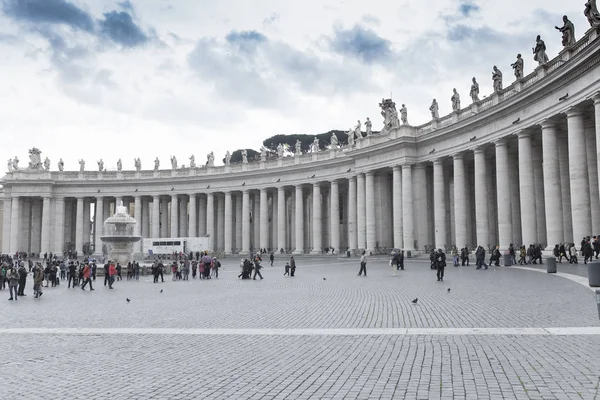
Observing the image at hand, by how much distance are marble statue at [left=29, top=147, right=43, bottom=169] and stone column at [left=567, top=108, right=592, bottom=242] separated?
270 feet

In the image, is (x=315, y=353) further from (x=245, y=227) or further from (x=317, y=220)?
(x=245, y=227)

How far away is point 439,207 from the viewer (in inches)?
2045

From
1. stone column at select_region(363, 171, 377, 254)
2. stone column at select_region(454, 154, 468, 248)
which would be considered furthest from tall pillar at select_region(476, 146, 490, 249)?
stone column at select_region(363, 171, 377, 254)

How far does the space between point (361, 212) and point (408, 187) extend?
8.51 metres

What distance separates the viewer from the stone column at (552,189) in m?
35.9

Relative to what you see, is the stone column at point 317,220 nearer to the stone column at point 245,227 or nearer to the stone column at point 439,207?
the stone column at point 245,227

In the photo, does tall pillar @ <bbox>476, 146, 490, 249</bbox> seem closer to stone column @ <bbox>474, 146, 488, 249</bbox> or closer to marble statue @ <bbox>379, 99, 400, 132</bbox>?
stone column @ <bbox>474, 146, 488, 249</bbox>

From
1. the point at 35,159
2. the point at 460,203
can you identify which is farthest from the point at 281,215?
the point at 35,159

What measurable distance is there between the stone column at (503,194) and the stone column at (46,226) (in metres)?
72.1

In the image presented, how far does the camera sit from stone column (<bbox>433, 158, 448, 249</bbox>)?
51.7m

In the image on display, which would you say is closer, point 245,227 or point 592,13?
point 592,13

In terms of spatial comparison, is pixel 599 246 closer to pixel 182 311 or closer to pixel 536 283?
pixel 536 283

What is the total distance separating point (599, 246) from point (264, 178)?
54177mm

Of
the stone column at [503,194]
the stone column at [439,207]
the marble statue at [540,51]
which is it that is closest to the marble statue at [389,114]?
the stone column at [439,207]
